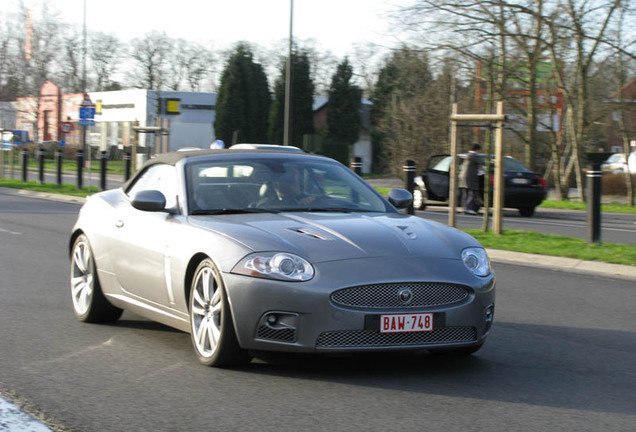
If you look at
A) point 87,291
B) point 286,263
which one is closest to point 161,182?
point 87,291

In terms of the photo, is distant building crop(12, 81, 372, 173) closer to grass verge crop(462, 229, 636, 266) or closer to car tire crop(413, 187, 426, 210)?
car tire crop(413, 187, 426, 210)

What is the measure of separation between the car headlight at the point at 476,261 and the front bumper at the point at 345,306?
11.1 inches

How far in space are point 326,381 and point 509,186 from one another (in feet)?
65.6

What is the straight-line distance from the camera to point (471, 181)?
22969mm

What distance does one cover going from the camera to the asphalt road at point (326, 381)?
15.6 ft

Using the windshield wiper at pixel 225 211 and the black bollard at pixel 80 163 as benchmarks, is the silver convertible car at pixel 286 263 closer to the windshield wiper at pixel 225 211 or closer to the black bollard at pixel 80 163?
the windshield wiper at pixel 225 211

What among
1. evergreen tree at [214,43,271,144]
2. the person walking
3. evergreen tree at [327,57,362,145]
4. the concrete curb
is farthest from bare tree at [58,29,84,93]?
the concrete curb

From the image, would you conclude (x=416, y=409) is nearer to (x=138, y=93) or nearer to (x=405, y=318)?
(x=405, y=318)

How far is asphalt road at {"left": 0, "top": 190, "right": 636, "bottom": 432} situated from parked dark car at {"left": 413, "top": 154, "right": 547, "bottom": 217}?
16.6m

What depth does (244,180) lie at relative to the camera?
269 inches

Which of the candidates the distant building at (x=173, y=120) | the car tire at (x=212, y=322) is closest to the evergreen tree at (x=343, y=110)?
the distant building at (x=173, y=120)

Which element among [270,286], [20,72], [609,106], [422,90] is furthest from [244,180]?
[20,72]

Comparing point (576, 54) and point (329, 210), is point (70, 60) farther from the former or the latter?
point (329, 210)

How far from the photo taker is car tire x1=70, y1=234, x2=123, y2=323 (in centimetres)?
761
